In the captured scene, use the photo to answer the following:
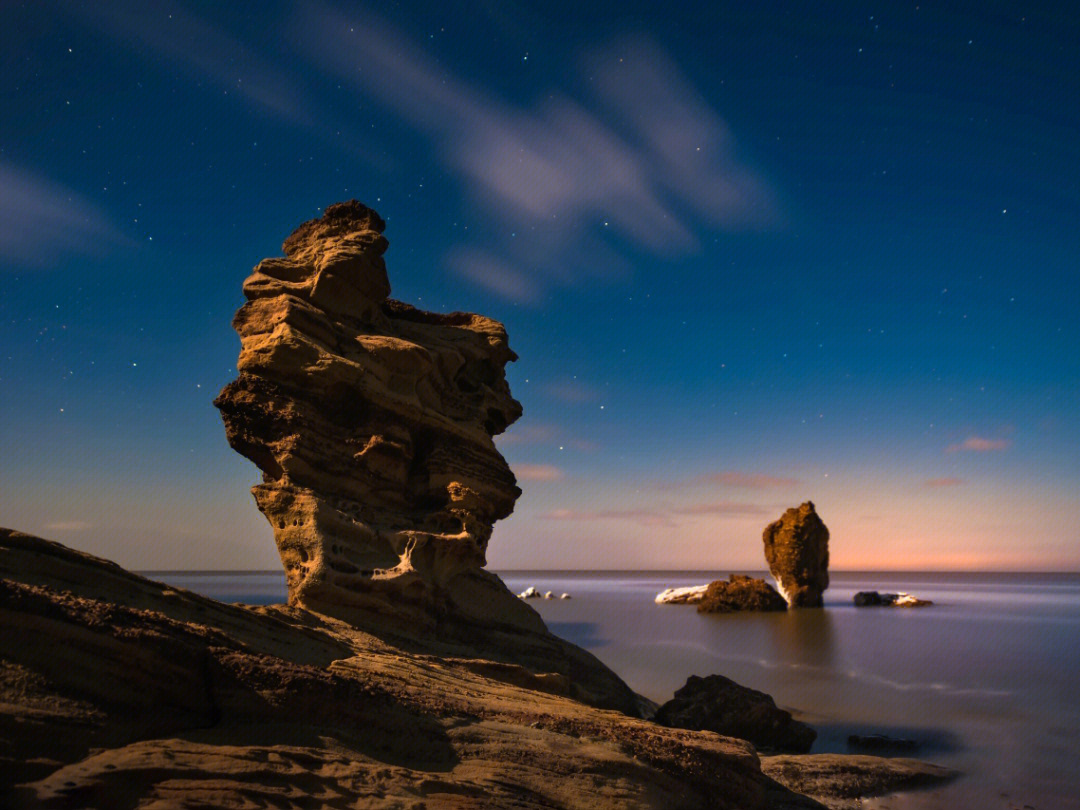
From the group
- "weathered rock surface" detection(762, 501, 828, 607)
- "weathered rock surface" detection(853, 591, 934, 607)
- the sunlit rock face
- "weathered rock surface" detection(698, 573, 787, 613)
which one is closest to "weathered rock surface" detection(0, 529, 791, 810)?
the sunlit rock face

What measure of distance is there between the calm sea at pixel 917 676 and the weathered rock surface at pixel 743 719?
1.45 m

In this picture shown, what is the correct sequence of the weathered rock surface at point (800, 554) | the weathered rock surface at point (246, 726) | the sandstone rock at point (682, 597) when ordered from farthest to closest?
the sandstone rock at point (682, 597), the weathered rock surface at point (800, 554), the weathered rock surface at point (246, 726)

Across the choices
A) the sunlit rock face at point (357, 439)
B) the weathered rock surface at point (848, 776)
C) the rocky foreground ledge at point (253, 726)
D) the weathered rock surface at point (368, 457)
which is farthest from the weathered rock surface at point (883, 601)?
the rocky foreground ledge at point (253, 726)

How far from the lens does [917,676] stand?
84.4ft

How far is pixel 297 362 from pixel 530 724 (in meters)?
8.11

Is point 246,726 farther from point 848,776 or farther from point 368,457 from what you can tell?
point 848,776

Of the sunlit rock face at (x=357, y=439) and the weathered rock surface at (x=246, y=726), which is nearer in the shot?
the weathered rock surface at (x=246, y=726)

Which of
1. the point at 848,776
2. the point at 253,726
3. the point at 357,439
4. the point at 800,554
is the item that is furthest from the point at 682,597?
the point at 253,726

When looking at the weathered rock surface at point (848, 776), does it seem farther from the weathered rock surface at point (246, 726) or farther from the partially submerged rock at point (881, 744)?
the weathered rock surface at point (246, 726)

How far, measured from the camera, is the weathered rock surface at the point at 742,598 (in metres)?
57.4

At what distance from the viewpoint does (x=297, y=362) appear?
1266cm

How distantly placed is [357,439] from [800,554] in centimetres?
5663

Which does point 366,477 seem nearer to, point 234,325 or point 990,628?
point 234,325

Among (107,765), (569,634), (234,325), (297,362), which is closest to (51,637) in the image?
(107,765)
